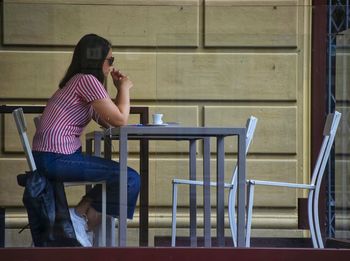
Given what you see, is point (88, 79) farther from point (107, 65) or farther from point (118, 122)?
point (118, 122)

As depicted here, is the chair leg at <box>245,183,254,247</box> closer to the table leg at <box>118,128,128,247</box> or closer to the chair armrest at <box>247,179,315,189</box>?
the chair armrest at <box>247,179,315,189</box>

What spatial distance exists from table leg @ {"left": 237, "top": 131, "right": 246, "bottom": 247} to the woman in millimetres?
638

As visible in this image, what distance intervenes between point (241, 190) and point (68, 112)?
117cm

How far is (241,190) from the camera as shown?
557cm

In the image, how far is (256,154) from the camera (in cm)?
561

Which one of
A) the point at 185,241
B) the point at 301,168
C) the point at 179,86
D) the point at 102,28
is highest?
the point at 102,28

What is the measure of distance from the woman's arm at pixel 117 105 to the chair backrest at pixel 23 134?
0.49 meters

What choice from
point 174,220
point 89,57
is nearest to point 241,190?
point 174,220

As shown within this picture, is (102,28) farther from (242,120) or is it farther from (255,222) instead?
(255,222)

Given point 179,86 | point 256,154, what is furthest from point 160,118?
point 256,154

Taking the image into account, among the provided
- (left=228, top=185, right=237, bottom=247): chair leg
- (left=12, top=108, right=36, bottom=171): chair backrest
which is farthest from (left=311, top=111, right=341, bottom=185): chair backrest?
(left=12, top=108, right=36, bottom=171): chair backrest

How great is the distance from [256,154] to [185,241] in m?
0.71

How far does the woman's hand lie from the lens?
5.56 metres

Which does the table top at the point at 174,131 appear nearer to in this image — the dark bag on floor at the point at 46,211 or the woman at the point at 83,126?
the woman at the point at 83,126
